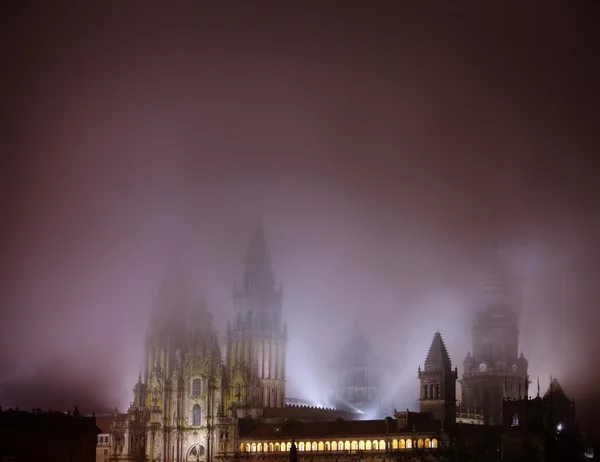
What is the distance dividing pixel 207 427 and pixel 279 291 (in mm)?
23965

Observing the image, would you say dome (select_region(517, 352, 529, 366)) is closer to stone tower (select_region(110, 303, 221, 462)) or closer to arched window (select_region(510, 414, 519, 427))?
arched window (select_region(510, 414, 519, 427))

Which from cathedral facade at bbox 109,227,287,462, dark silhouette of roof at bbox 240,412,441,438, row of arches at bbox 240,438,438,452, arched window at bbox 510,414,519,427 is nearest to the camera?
arched window at bbox 510,414,519,427

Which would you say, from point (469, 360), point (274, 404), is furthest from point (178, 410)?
point (469, 360)

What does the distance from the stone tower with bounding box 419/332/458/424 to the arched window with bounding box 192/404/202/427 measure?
2862 cm

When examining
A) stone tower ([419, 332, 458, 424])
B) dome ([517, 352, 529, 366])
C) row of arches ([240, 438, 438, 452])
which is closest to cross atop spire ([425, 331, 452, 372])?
stone tower ([419, 332, 458, 424])

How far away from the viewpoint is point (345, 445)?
11319 centimetres

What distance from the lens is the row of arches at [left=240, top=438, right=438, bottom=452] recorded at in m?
108

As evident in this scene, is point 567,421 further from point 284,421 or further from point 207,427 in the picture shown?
point 207,427

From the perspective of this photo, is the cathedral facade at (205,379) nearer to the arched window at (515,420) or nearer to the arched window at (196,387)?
the arched window at (196,387)

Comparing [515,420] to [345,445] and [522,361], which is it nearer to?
[345,445]

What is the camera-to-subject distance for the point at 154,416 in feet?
431

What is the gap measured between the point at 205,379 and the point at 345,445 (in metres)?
24.1

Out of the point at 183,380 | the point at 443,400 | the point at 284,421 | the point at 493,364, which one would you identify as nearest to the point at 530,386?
the point at 493,364

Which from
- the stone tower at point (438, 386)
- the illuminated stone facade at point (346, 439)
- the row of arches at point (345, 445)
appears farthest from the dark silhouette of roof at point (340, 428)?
the stone tower at point (438, 386)
